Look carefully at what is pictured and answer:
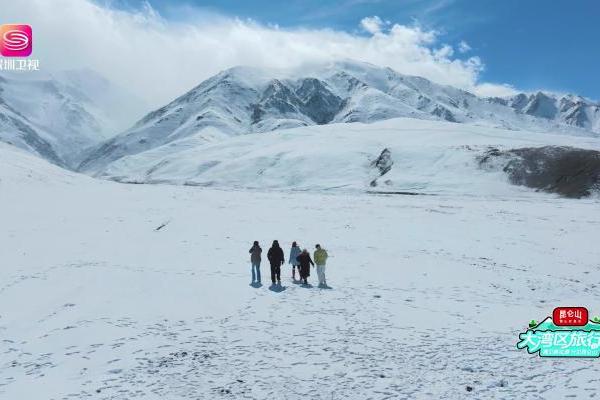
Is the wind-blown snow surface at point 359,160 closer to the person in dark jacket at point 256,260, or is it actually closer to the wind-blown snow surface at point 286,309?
the wind-blown snow surface at point 286,309

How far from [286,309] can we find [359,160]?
99.1 meters

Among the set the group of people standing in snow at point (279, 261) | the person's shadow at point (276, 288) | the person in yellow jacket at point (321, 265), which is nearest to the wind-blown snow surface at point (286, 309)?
the person's shadow at point (276, 288)

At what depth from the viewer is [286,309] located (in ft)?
66.6

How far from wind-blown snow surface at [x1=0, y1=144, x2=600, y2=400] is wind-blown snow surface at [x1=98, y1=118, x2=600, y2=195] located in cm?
5136

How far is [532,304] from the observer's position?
22516 millimetres

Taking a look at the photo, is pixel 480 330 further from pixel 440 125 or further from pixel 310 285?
pixel 440 125

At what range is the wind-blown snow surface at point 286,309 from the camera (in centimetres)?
1374

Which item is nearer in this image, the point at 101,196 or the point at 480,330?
the point at 480,330

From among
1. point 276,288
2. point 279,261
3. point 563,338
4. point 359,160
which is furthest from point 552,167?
point 563,338

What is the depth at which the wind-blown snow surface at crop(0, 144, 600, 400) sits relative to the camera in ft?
45.1

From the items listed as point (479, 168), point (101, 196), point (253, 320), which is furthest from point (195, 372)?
point (479, 168)

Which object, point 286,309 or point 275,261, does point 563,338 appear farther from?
point 275,261

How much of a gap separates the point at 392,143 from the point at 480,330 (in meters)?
115

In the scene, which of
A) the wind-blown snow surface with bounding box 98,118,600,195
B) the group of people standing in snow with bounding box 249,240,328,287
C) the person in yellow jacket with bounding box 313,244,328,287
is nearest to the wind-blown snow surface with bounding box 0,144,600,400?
the group of people standing in snow with bounding box 249,240,328,287
